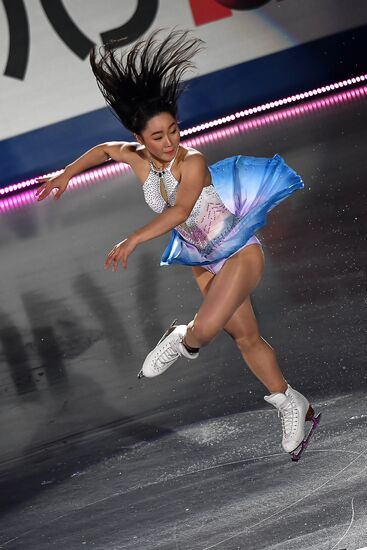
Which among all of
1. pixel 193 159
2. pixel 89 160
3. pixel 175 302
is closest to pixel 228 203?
pixel 193 159

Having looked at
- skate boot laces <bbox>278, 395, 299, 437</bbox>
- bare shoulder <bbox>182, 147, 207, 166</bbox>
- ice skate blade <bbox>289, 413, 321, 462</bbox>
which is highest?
bare shoulder <bbox>182, 147, 207, 166</bbox>

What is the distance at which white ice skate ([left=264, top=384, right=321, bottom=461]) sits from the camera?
11.9 feet

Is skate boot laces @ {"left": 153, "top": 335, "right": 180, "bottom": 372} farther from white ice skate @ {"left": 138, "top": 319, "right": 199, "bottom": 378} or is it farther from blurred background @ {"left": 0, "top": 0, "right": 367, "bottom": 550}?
blurred background @ {"left": 0, "top": 0, "right": 367, "bottom": 550}

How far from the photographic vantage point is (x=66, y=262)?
24.6 feet

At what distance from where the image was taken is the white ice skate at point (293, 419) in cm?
363

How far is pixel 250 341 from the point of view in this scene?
11.9ft

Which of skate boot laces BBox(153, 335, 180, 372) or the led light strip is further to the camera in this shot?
the led light strip

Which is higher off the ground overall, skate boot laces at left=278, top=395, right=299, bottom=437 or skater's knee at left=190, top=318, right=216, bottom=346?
skater's knee at left=190, top=318, right=216, bottom=346

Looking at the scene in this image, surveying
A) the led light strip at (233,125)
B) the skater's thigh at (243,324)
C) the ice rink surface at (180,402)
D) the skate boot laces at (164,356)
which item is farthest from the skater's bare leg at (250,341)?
the led light strip at (233,125)

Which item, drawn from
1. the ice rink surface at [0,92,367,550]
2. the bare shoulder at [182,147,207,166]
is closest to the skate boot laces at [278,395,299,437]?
the ice rink surface at [0,92,367,550]

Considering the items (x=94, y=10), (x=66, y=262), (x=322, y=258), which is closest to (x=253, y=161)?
(x=322, y=258)

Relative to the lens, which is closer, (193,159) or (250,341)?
(193,159)

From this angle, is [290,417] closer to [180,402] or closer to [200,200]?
[200,200]

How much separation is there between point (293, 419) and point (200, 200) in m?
0.80
